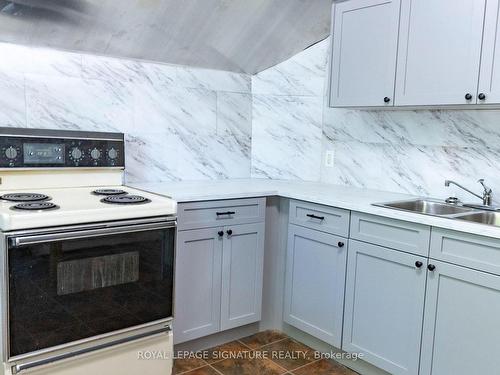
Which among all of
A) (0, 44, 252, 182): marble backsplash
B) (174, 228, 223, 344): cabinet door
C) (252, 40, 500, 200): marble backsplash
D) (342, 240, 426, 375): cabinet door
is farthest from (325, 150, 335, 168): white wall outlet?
(174, 228, 223, 344): cabinet door

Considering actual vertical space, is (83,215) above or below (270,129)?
below

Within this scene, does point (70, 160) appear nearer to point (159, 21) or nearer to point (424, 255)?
point (159, 21)

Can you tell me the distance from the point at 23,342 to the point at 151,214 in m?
0.69

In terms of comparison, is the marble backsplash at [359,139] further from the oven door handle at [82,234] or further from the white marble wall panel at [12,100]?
the white marble wall panel at [12,100]

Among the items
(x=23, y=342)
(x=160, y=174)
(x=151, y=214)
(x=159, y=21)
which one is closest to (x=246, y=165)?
(x=160, y=174)

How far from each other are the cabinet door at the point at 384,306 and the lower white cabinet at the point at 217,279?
0.58 meters

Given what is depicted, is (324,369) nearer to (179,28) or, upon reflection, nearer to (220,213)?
(220,213)

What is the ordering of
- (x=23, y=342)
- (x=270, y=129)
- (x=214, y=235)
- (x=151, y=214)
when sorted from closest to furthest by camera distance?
1. (x=23, y=342)
2. (x=151, y=214)
3. (x=214, y=235)
4. (x=270, y=129)

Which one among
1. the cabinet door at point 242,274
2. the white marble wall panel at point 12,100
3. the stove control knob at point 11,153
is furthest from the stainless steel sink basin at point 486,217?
the white marble wall panel at point 12,100

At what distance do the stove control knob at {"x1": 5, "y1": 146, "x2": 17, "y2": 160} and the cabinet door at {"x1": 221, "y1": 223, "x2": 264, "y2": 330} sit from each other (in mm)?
1125

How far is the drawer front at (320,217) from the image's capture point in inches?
94.8

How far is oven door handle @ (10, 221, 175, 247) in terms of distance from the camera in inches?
66.4

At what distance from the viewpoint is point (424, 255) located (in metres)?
2.06

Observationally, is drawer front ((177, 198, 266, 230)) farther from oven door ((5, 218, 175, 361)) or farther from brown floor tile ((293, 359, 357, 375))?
brown floor tile ((293, 359, 357, 375))
